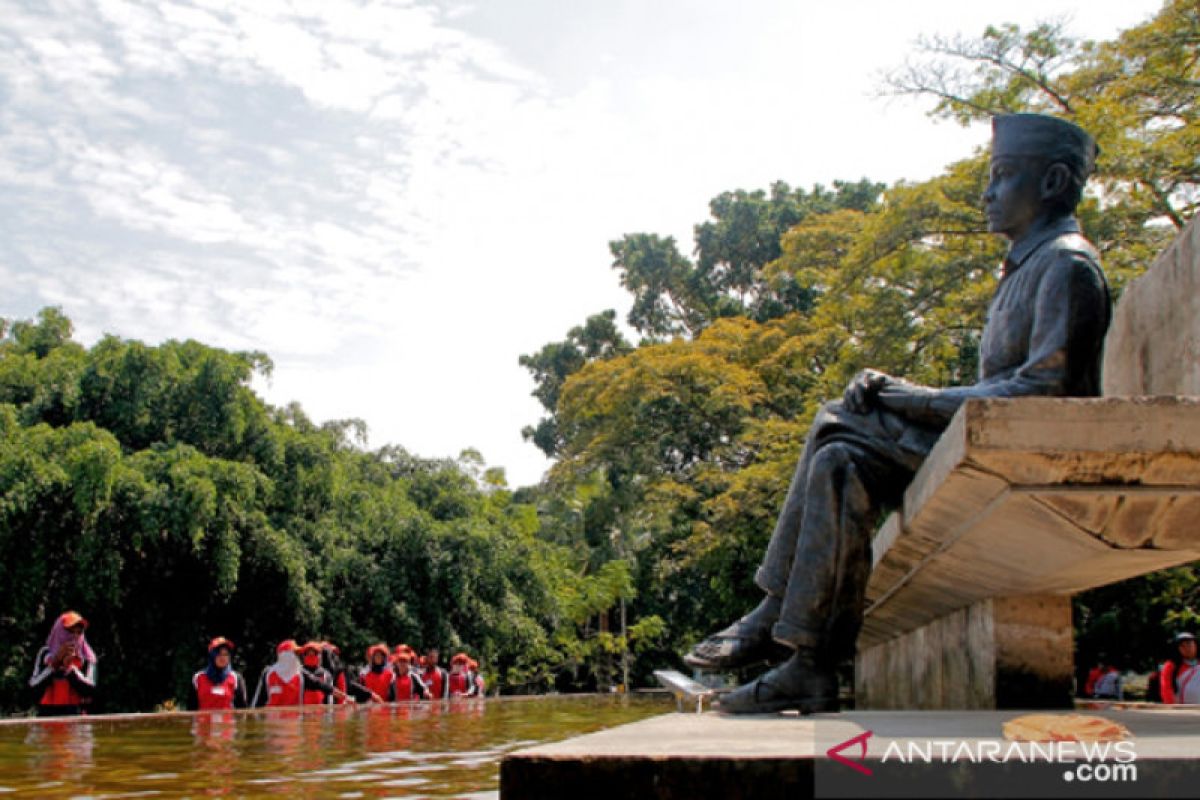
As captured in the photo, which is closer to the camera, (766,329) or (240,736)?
(240,736)

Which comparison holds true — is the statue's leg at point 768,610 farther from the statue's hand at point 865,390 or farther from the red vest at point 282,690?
the red vest at point 282,690

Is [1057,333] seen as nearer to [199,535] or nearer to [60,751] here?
[60,751]

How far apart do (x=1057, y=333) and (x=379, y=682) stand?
12.7 m

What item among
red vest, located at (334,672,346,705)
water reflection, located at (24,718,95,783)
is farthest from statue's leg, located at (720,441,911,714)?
red vest, located at (334,672,346,705)

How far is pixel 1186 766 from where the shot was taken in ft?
5.31

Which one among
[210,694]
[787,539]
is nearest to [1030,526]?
[787,539]

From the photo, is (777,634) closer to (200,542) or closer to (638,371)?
(200,542)

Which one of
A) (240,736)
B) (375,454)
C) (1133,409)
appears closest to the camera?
(1133,409)

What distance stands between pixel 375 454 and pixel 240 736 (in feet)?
84.8

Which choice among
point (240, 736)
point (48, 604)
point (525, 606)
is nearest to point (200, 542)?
point (48, 604)

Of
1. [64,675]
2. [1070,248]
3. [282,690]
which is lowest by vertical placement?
[282,690]

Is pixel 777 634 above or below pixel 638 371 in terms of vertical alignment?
below

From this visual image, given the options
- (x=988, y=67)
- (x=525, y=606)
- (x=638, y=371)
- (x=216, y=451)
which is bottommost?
(x=525, y=606)

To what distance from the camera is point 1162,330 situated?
160 inches
